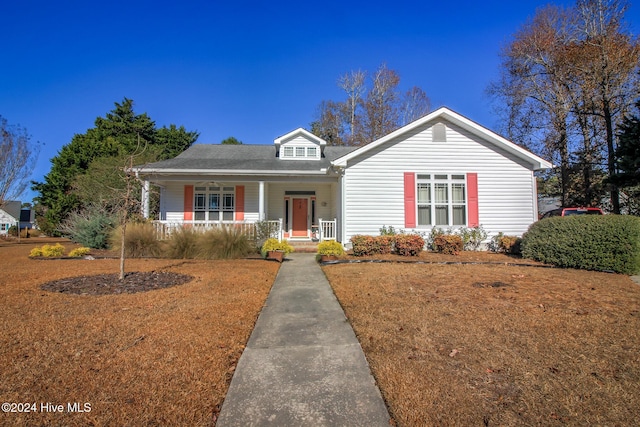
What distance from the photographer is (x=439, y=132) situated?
12570mm

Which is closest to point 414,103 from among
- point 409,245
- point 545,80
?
point 545,80

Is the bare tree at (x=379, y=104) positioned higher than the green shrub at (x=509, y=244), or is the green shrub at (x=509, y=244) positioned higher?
the bare tree at (x=379, y=104)

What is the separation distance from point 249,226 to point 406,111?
2294cm

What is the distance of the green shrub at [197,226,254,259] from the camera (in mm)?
10328

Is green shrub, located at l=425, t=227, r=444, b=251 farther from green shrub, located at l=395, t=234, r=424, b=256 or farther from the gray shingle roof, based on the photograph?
the gray shingle roof

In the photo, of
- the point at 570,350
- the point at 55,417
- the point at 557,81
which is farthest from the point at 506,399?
the point at 557,81

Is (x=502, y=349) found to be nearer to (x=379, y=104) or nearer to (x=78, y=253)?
(x=78, y=253)

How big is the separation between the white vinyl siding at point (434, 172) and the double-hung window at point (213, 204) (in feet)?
20.9

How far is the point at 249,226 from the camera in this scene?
12656 mm

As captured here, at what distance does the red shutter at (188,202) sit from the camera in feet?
49.8

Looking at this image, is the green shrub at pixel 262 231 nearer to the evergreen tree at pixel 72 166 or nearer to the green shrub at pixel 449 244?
the green shrub at pixel 449 244

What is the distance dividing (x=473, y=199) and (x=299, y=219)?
8.17m

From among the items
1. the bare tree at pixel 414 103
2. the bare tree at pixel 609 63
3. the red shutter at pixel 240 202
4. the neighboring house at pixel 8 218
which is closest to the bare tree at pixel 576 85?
the bare tree at pixel 609 63


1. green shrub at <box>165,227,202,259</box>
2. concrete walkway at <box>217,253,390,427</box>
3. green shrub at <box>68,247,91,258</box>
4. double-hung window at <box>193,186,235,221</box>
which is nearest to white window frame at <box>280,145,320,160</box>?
double-hung window at <box>193,186,235,221</box>
